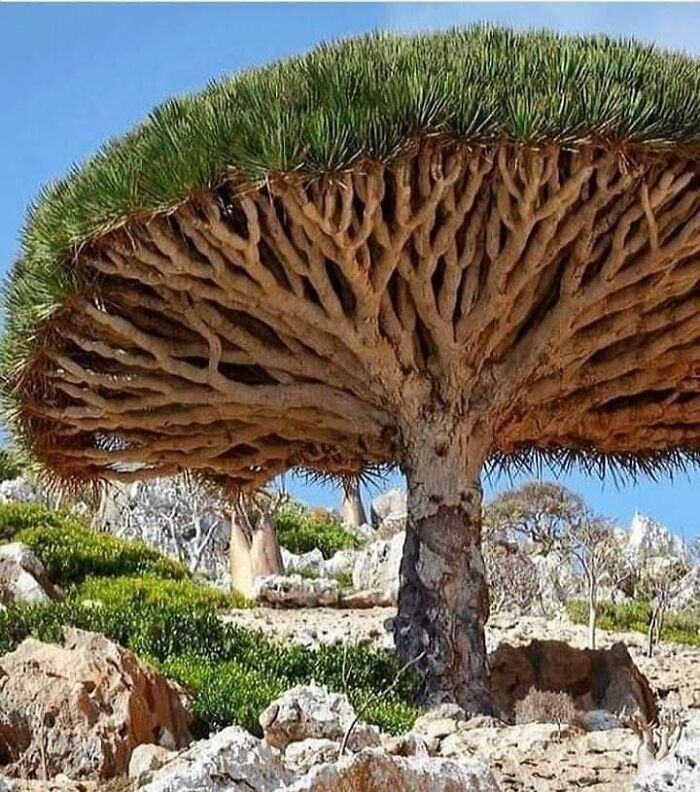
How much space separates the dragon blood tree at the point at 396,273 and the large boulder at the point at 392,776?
145 inches

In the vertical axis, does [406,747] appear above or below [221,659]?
below

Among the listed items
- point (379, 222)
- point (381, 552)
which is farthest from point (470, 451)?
point (381, 552)

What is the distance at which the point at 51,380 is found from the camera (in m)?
7.80

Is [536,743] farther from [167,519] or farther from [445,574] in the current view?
[167,519]

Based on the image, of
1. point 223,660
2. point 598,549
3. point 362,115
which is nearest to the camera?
point 362,115

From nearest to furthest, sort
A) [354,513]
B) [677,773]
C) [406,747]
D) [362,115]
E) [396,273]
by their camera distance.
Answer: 1. [677,773]
2. [406,747]
3. [362,115]
4. [396,273]
5. [354,513]

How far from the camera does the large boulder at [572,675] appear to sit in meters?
7.78

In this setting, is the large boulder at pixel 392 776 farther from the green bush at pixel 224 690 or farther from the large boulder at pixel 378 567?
the large boulder at pixel 378 567

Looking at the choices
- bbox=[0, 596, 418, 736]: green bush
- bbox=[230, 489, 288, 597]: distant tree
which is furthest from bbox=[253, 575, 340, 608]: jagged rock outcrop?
bbox=[0, 596, 418, 736]: green bush

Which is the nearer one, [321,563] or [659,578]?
[659,578]

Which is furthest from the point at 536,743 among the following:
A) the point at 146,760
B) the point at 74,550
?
the point at 74,550

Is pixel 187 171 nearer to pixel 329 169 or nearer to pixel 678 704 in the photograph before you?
pixel 329 169

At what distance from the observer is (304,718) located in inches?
189

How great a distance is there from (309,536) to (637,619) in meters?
7.12
